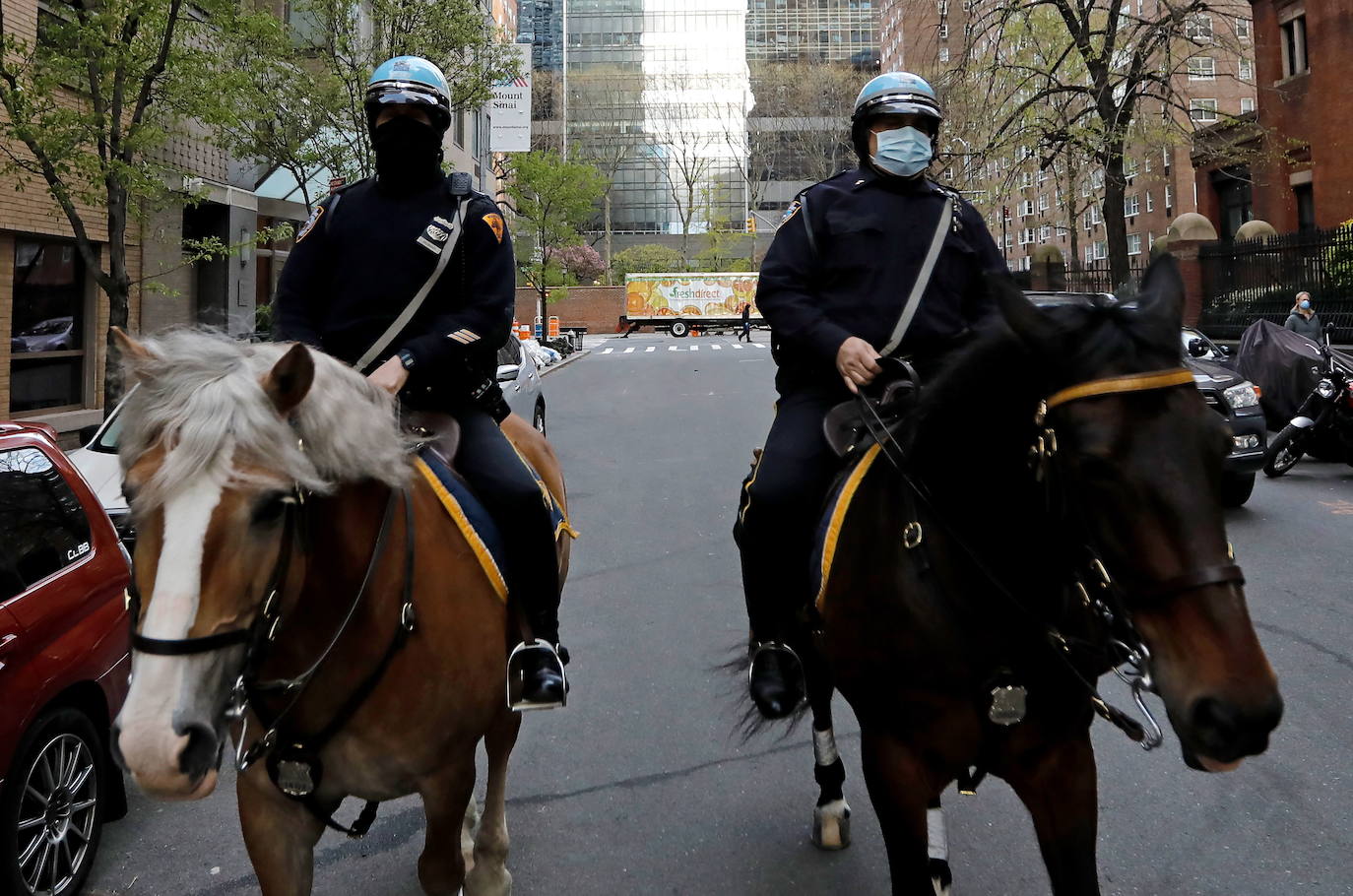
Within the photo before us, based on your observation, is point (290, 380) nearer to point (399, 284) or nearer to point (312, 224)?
point (399, 284)

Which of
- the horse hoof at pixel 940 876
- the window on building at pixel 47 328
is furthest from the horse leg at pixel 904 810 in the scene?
the window on building at pixel 47 328

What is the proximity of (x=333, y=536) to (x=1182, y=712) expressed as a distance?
1931 mm

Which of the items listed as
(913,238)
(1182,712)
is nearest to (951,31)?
(913,238)

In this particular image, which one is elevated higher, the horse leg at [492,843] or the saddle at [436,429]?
the saddle at [436,429]

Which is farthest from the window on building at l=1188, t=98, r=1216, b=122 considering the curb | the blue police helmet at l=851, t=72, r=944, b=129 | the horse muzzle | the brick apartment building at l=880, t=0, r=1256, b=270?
the horse muzzle

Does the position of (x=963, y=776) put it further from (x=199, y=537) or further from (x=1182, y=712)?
(x=199, y=537)

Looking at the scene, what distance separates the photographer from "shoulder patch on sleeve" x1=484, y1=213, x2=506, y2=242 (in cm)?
339

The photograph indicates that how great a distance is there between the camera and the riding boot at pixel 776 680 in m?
3.44

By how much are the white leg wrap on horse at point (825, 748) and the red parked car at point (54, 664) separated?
112 inches

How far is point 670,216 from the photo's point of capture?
3669 inches

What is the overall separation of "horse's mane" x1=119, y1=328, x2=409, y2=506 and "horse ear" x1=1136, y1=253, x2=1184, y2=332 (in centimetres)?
181

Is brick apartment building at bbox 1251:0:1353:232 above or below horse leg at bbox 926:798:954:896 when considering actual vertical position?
above

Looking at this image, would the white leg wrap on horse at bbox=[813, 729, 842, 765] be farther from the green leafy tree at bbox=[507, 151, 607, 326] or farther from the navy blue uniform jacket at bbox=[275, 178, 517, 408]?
the green leafy tree at bbox=[507, 151, 607, 326]

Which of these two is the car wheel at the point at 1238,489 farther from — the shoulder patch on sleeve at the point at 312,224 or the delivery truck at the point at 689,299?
the delivery truck at the point at 689,299
